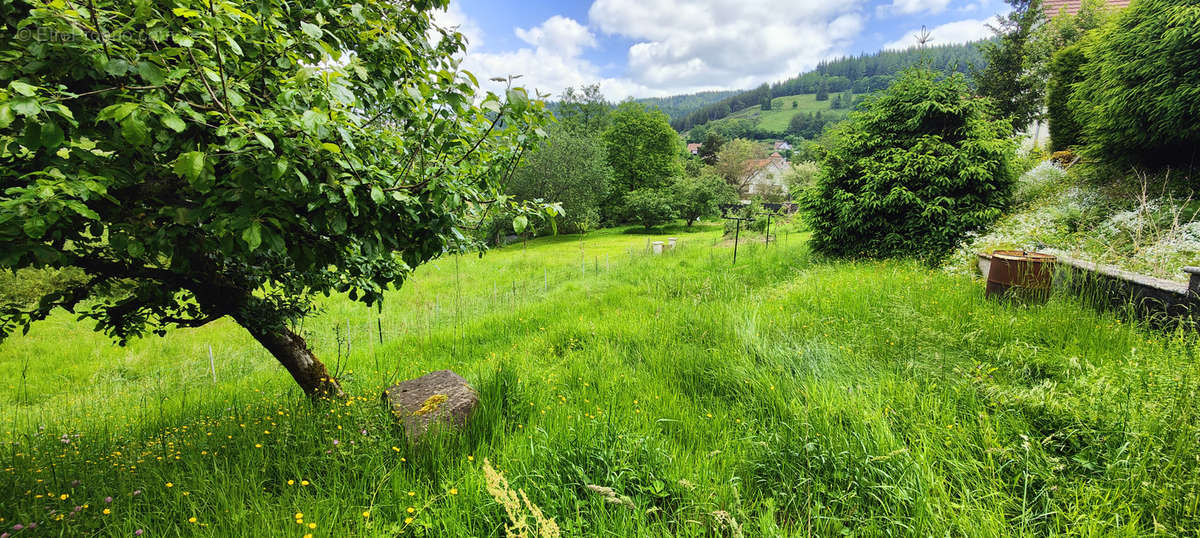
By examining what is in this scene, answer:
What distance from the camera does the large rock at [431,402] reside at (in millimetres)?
2836

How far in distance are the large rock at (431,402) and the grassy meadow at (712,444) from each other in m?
0.12

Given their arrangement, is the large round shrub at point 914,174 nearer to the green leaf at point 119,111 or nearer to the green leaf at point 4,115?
the green leaf at point 119,111

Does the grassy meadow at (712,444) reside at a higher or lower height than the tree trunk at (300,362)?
lower

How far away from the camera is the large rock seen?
2.84 meters

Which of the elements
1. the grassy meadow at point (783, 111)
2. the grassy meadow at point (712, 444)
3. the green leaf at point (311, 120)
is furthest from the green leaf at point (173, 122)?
the grassy meadow at point (783, 111)

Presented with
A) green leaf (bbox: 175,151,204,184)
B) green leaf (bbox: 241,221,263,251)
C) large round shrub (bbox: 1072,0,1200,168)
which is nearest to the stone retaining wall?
large round shrub (bbox: 1072,0,1200,168)

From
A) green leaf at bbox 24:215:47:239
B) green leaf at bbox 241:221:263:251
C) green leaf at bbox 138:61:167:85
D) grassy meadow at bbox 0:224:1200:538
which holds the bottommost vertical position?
grassy meadow at bbox 0:224:1200:538

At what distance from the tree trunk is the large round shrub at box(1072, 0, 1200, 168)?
1267 cm

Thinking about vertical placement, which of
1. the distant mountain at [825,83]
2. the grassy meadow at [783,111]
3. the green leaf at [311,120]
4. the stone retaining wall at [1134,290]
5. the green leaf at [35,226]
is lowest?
the stone retaining wall at [1134,290]

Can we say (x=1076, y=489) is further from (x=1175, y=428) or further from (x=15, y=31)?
(x=15, y=31)

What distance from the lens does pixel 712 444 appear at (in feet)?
8.88

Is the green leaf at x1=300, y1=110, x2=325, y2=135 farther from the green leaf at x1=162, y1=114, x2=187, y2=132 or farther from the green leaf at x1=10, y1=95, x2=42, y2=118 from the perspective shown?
the green leaf at x1=10, y1=95, x2=42, y2=118

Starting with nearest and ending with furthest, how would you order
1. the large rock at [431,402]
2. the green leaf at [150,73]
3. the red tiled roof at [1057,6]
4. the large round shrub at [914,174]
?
the green leaf at [150,73] < the large rock at [431,402] < the large round shrub at [914,174] < the red tiled roof at [1057,6]

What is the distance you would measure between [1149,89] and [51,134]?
1326 cm
